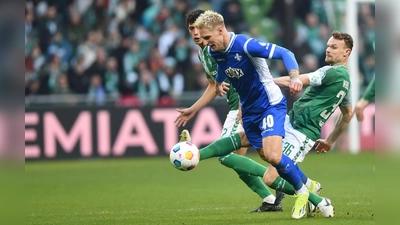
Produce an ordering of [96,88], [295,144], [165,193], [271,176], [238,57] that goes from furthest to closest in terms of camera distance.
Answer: [96,88], [165,193], [295,144], [271,176], [238,57]

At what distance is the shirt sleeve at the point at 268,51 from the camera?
21.5ft

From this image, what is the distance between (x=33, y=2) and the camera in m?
18.7

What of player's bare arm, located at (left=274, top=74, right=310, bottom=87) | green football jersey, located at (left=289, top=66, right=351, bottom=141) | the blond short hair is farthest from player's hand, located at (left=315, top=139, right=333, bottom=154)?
the blond short hair

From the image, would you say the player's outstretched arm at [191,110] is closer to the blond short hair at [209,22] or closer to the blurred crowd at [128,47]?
the blond short hair at [209,22]

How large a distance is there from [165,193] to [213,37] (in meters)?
4.28

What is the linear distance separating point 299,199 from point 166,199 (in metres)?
3.13

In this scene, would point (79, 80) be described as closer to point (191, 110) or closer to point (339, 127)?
point (191, 110)

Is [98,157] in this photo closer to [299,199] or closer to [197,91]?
[197,91]

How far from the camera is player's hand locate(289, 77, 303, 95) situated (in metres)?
6.13

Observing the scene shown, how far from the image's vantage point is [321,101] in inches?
298

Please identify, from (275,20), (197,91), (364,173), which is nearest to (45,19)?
(197,91)

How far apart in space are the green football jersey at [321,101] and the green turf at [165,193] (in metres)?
0.96

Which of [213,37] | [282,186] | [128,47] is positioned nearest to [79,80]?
[128,47]

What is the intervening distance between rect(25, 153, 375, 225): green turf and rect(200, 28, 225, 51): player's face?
5.55 ft
